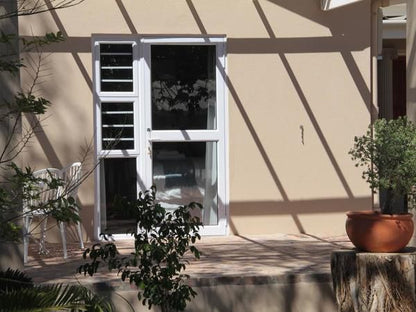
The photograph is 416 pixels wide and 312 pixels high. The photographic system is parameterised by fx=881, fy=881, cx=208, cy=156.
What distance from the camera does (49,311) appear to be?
14.0ft

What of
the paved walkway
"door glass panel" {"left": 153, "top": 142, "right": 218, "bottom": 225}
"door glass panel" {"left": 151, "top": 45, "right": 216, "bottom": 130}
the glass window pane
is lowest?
the paved walkway

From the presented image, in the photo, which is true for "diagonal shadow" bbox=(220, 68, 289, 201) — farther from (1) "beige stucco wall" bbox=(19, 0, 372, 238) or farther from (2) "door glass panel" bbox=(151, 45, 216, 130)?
(2) "door glass panel" bbox=(151, 45, 216, 130)

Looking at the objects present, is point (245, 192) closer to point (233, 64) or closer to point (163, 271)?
point (233, 64)

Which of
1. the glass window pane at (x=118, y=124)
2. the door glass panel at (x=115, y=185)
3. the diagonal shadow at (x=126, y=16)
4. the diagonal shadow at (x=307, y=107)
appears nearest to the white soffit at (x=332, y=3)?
the diagonal shadow at (x=307, y=107)

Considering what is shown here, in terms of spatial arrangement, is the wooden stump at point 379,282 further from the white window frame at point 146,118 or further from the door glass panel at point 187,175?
the door glass panel at point 187,175

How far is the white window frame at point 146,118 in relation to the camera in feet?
28.5

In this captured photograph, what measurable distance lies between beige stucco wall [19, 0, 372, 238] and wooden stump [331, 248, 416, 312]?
10.4ft

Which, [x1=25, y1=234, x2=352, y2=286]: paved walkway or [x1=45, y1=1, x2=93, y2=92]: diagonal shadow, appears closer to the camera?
[x1=25, y1=234, x2=352, y2=286]: paved walkway

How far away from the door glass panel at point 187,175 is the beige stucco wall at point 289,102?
0.68ft

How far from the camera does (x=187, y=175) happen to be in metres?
8.91

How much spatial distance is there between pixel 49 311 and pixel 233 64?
200 inches

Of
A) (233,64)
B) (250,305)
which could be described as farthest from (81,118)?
(250,305)

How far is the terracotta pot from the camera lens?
5887 mm

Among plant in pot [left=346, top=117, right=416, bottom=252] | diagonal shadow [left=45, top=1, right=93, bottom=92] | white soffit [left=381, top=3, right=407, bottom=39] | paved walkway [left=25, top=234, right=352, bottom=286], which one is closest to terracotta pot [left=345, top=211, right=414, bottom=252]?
plant in pot [left=346, top=117, right=416, bottom=252]
